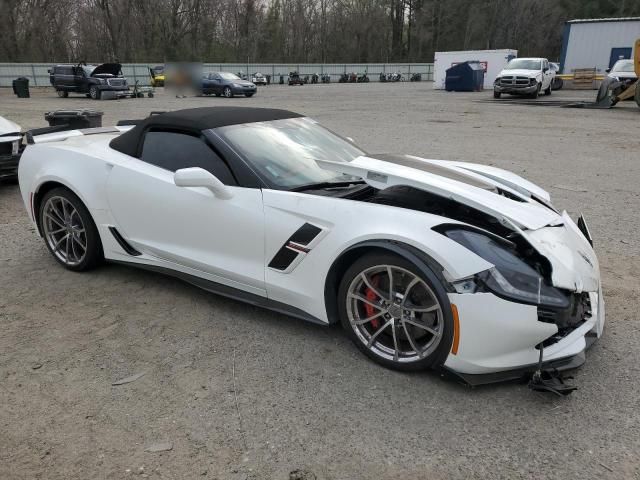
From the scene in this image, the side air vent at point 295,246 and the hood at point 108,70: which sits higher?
the hood at point 108,70

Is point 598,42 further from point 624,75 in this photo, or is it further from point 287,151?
point 287,151

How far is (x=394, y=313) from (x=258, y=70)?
51.5 metres

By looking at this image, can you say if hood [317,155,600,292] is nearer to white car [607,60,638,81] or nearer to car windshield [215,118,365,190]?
car windshield [215,118,365,190]

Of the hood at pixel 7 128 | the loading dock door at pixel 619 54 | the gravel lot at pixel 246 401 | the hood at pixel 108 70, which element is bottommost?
the gravel lot at pixel 246 401

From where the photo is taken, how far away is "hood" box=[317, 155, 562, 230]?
274cm

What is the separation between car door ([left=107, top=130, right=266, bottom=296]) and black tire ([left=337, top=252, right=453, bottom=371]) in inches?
22.8

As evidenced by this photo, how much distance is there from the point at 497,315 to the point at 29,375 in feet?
8.20

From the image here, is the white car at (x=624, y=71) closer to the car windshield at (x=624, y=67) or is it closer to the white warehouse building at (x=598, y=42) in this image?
the car windshield at (x=624, y=67)

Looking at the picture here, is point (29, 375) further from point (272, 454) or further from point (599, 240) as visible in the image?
point (599, 240)

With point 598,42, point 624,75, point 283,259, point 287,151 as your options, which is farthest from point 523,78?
point 283,259

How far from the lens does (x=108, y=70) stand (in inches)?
1014

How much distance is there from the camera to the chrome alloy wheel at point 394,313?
261 centimetres

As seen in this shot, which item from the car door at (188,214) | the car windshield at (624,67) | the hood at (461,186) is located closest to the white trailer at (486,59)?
the car windshield at (624,67)

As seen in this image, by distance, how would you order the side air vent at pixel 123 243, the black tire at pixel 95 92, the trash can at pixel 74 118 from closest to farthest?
the side air vent at pixel 123 243
the trash can at pixel 74 118
the black tire at pixel 95 92
